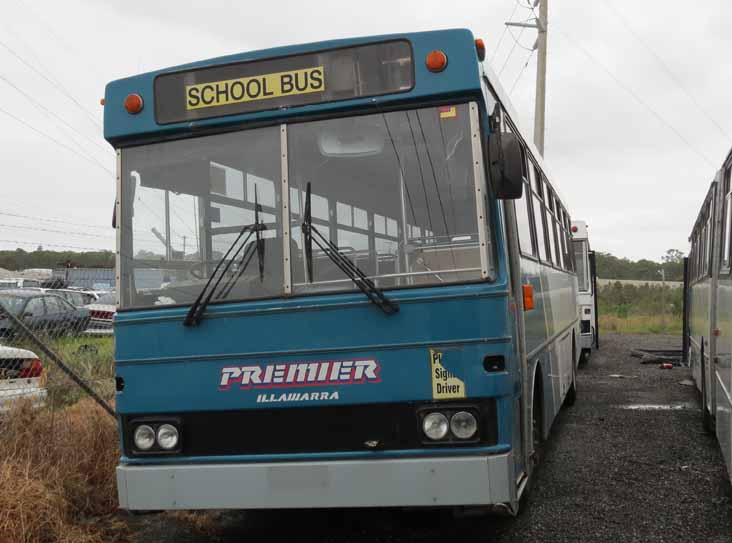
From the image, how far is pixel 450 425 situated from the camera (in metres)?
4.58

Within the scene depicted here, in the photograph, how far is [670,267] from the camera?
57.6 m

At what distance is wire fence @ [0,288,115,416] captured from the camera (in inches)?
273

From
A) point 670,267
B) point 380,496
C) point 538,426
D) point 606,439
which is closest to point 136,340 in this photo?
point 380,496

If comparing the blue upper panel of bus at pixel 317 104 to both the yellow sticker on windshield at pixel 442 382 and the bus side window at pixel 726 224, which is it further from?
the bus side window at pixel 726 224

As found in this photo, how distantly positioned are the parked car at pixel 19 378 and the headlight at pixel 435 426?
3.76 meters

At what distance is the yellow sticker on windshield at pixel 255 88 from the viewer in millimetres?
4957

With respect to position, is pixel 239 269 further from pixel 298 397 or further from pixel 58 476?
pixel 58 476

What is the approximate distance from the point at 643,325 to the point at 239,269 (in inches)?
1181

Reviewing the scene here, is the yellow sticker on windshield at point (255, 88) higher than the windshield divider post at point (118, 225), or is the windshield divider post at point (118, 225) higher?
the yellow sticker on windshield at point (255, 88)

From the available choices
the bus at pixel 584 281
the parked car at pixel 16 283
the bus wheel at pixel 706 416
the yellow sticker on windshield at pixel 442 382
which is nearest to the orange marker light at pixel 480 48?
the yellow sticker on windshield at pixel 442 382

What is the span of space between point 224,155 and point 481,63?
1.62m

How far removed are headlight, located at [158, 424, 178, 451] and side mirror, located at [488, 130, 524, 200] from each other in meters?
2.35

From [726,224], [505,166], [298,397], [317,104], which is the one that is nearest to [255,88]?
[317,104]

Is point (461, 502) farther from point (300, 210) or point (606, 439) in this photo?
point (606, 439)
